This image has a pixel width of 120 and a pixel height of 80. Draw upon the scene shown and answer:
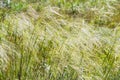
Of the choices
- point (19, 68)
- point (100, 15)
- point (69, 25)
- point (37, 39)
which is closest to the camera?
point (19, 68)

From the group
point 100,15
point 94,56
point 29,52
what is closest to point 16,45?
point 29,52

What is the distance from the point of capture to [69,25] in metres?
2.93

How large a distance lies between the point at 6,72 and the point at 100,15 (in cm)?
174

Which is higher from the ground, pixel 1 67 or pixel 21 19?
pixel 21 19

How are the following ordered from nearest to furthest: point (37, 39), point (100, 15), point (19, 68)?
point (19, 68) → point (37, 39) → point (100, 15)

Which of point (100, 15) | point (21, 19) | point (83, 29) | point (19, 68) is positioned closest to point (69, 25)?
point (83, 29)

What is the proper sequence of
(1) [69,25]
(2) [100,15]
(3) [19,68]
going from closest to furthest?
(3) [19,68], (1) [69,25], (2) [100,15]

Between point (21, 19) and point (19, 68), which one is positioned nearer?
point (19, 68)

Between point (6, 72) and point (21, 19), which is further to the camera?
point (21, 19)

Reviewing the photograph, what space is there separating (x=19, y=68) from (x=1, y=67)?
138 mm

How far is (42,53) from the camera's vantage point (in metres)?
2.79

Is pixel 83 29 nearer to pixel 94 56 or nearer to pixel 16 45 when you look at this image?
pixel 94 56

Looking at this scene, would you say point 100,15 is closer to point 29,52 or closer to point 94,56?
point 94,56

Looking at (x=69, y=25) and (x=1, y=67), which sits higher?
(x=69, y=25)
